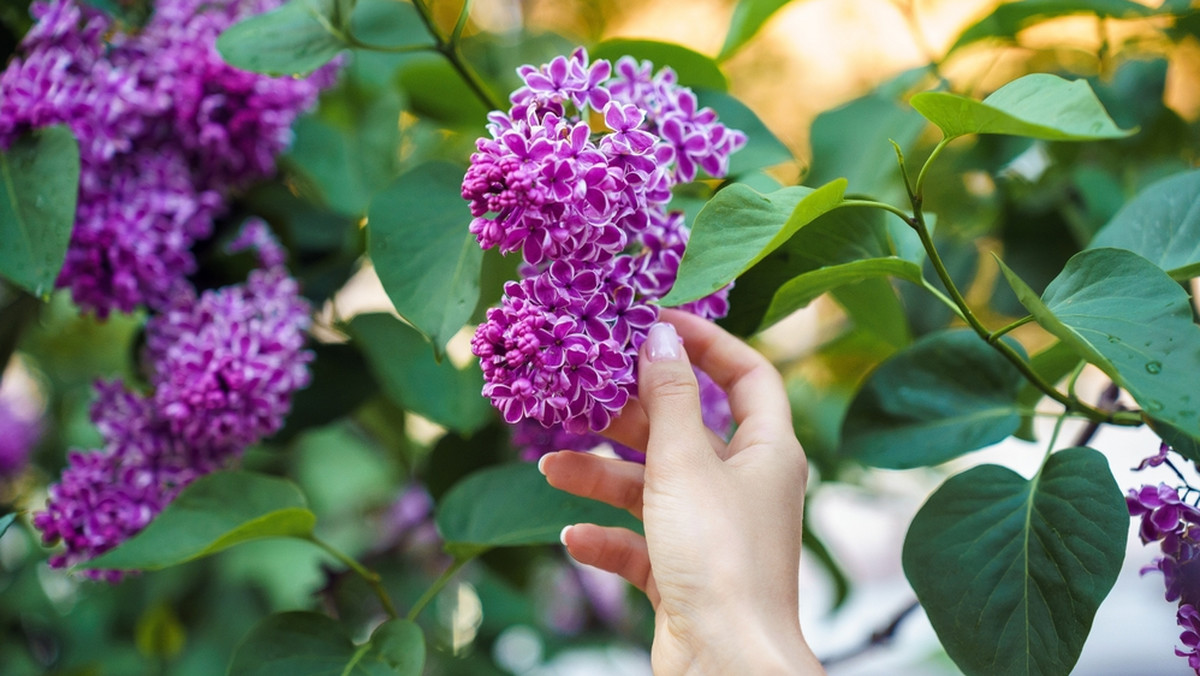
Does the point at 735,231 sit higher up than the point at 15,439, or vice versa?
the point at 735,231

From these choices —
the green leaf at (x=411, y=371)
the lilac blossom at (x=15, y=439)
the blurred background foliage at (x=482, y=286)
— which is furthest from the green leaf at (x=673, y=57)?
the lilac blossom at (x=15, y=439)

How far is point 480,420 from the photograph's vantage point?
69 cm

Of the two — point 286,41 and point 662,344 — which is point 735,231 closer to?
point 662,344

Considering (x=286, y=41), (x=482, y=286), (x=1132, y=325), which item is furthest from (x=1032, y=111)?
(x=286, y=41)

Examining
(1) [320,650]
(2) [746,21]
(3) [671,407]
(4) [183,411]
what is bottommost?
(1) [320,650]

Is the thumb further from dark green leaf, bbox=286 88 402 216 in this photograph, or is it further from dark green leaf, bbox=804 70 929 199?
dark green leaf, bbox=286 88 402 216

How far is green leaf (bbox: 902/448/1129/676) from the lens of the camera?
40 centimetres

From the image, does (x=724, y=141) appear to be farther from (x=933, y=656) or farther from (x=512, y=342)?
(x=933, y=656)

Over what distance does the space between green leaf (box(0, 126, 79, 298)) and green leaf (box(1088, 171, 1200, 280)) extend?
Answer: 57cm

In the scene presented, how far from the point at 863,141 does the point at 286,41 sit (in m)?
0.39

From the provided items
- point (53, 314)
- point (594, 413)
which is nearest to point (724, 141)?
point (594, 413)

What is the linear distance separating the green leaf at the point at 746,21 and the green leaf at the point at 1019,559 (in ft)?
1.19

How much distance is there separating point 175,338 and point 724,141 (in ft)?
1.22

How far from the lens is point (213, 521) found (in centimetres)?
50
